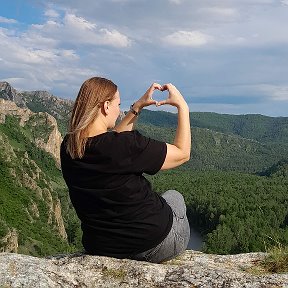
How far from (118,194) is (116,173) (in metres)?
0.29

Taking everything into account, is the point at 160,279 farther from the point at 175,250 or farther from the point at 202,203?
the point at 202,203

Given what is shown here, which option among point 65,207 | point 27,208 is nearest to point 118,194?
point 27,208

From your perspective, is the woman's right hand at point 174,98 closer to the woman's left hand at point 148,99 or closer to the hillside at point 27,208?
the woman's left hand at point 148,99

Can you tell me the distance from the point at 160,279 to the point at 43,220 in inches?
3765

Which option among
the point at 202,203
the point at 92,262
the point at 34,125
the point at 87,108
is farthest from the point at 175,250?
the point at 34,125

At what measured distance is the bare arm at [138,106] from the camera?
275 inches

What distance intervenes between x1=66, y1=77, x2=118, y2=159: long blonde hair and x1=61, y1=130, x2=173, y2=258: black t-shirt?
148 millimetres

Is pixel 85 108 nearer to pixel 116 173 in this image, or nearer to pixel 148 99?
pixel 116 173

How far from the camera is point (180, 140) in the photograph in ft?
19.8

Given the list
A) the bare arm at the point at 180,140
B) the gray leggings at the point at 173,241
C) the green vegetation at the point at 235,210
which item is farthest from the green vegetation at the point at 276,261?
the green vegetation at the point at 235,210

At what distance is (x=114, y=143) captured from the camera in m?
5.88

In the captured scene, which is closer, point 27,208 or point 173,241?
point 173,241

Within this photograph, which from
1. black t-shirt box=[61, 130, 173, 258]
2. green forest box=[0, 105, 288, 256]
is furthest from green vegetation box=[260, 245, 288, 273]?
green forest box=[0, 105, 288, 256]

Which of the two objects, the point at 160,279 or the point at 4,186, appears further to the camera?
the point at 4,186
